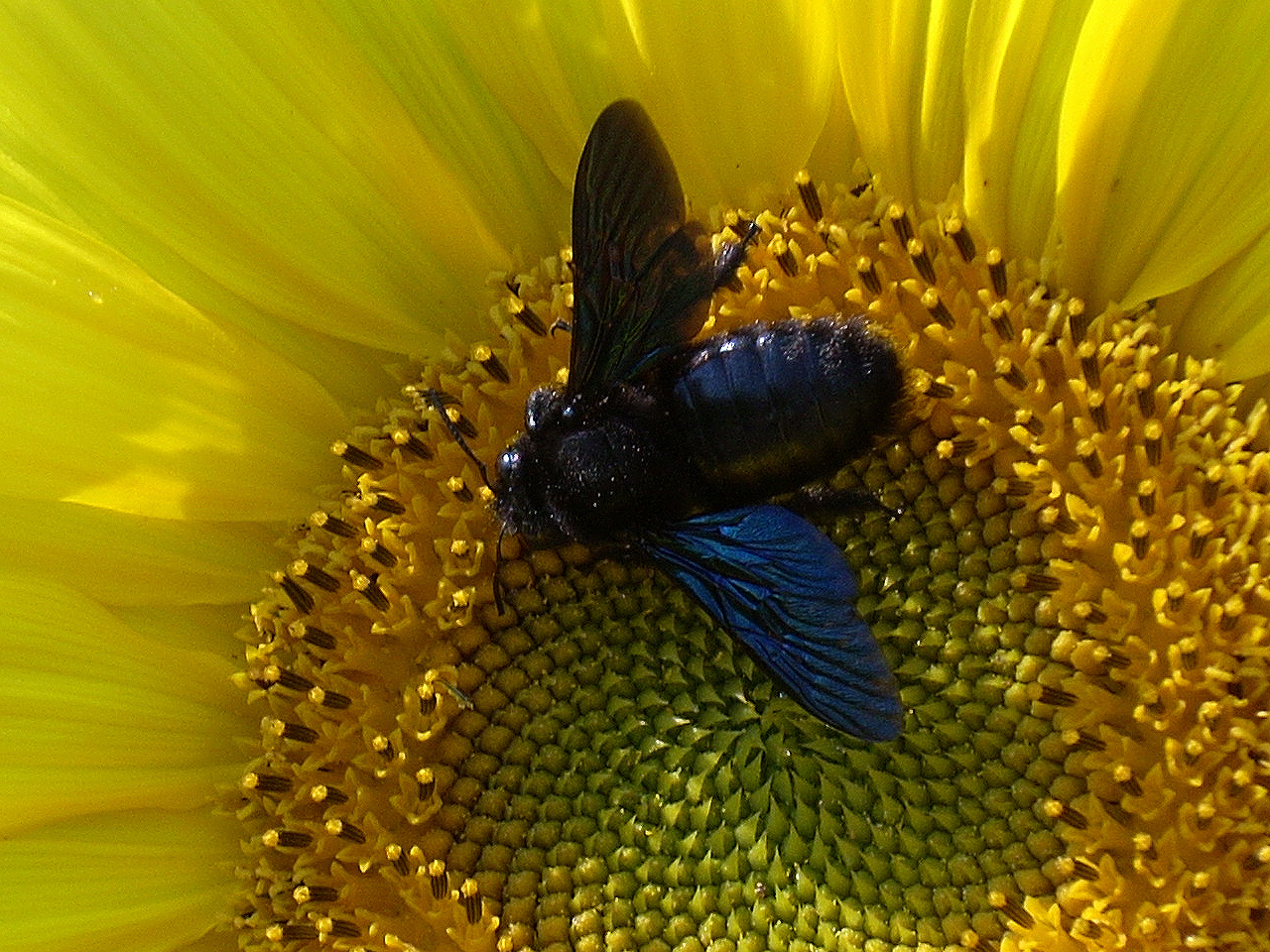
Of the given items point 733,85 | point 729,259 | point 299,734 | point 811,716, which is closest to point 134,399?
point 299,734

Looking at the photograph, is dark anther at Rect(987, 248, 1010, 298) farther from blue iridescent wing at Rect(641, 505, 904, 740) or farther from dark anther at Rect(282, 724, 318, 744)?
dark anther at Rect(282, 724, 318, 744)

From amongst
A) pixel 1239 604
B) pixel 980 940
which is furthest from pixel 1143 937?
pixel 1239 604

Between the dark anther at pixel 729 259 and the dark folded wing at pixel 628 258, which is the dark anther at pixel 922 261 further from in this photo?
the dark folded wing at pixel 628 258

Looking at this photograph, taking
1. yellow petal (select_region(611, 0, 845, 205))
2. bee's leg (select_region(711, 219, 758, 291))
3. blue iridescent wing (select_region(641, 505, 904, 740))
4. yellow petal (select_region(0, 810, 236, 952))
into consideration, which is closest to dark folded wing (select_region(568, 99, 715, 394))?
bee's leg (select_region(711, 219, 758, 291))

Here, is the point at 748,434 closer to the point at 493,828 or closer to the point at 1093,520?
the point at 1093,520

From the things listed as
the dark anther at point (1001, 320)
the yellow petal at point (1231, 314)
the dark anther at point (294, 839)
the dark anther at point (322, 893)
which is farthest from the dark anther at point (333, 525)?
the yellow petal at point (1231, 314)

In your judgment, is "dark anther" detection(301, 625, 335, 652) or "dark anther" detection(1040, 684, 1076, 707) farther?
"dark anther" detection(301, 625, 335, 652)
